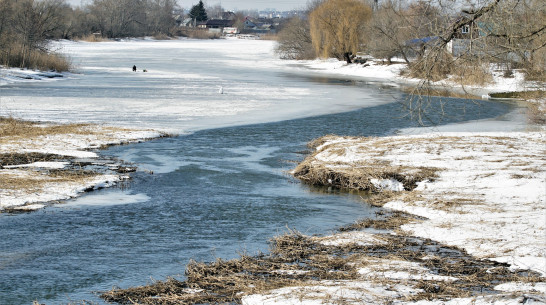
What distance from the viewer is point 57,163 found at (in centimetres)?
1448

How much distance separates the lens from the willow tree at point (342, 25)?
56.0 metres

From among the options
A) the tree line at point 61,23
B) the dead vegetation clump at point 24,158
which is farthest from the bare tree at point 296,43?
the dead vegetation clump at point 24,158

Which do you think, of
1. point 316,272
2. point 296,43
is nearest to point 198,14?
point 296,43

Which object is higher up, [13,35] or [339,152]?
[13,35]

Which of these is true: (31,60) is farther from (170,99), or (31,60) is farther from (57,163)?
(57,163)

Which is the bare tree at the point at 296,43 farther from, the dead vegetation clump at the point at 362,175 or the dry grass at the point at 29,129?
the dead vegetation clump at the point at 362,175

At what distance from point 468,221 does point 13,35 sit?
35.7 m

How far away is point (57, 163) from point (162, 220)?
4.99 metres

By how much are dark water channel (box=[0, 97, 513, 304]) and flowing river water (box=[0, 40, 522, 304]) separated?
0.9 inches

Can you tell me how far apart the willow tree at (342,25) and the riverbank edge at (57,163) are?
127ft

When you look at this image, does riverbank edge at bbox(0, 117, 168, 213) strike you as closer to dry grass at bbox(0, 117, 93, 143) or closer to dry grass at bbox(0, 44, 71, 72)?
dry grass at bbox(0, 117, 93, 143)

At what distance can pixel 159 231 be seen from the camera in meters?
9.91

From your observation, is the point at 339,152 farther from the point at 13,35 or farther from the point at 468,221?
the point at 13,35

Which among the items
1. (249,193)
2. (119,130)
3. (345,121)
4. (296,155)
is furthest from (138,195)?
(345,121)
